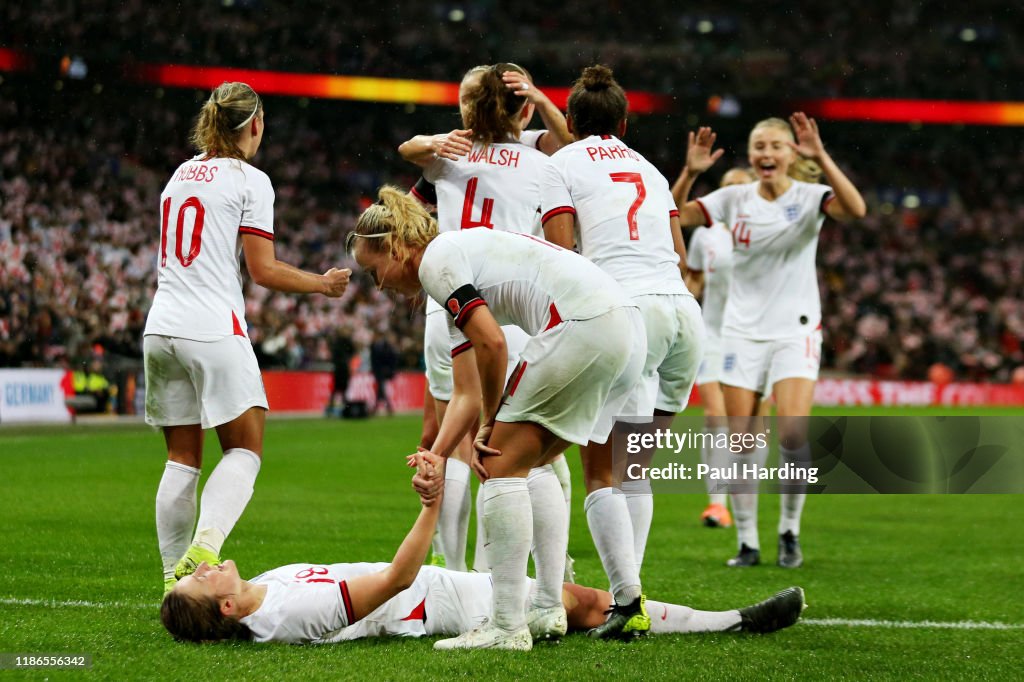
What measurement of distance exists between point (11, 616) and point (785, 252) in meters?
5.11

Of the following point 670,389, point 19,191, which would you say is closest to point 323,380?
point 19,191

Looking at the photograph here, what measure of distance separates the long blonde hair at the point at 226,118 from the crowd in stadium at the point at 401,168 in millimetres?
15470

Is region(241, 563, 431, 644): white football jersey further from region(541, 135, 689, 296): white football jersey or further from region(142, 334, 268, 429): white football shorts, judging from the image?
region(541, 135, 689, 296): white football jersey

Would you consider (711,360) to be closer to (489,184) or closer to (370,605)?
(489,184)

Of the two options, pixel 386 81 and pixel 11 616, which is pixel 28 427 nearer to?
pixel 11 616

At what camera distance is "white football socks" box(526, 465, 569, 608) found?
Result: 4.76m

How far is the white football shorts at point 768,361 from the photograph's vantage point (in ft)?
24.8

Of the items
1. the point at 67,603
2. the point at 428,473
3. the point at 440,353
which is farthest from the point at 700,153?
the point at 67,603

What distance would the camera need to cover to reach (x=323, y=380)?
85.4 feet

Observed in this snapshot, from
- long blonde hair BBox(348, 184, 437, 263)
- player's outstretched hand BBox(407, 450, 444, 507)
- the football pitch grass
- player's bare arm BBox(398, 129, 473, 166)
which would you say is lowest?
the football pitch grass

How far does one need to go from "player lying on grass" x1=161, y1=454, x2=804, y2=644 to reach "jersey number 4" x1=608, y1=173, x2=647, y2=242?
5.20ft

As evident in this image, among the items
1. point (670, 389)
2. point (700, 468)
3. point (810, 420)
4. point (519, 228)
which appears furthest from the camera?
point (700, 468)

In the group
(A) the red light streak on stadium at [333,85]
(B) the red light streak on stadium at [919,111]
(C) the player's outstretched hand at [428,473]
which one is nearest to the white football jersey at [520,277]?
(C) the player's outstretched hand at [428,473]

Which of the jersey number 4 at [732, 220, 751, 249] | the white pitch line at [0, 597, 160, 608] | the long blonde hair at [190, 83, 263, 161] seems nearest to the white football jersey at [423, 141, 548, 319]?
the long blonde hair at [190, 83, 263, 161]
